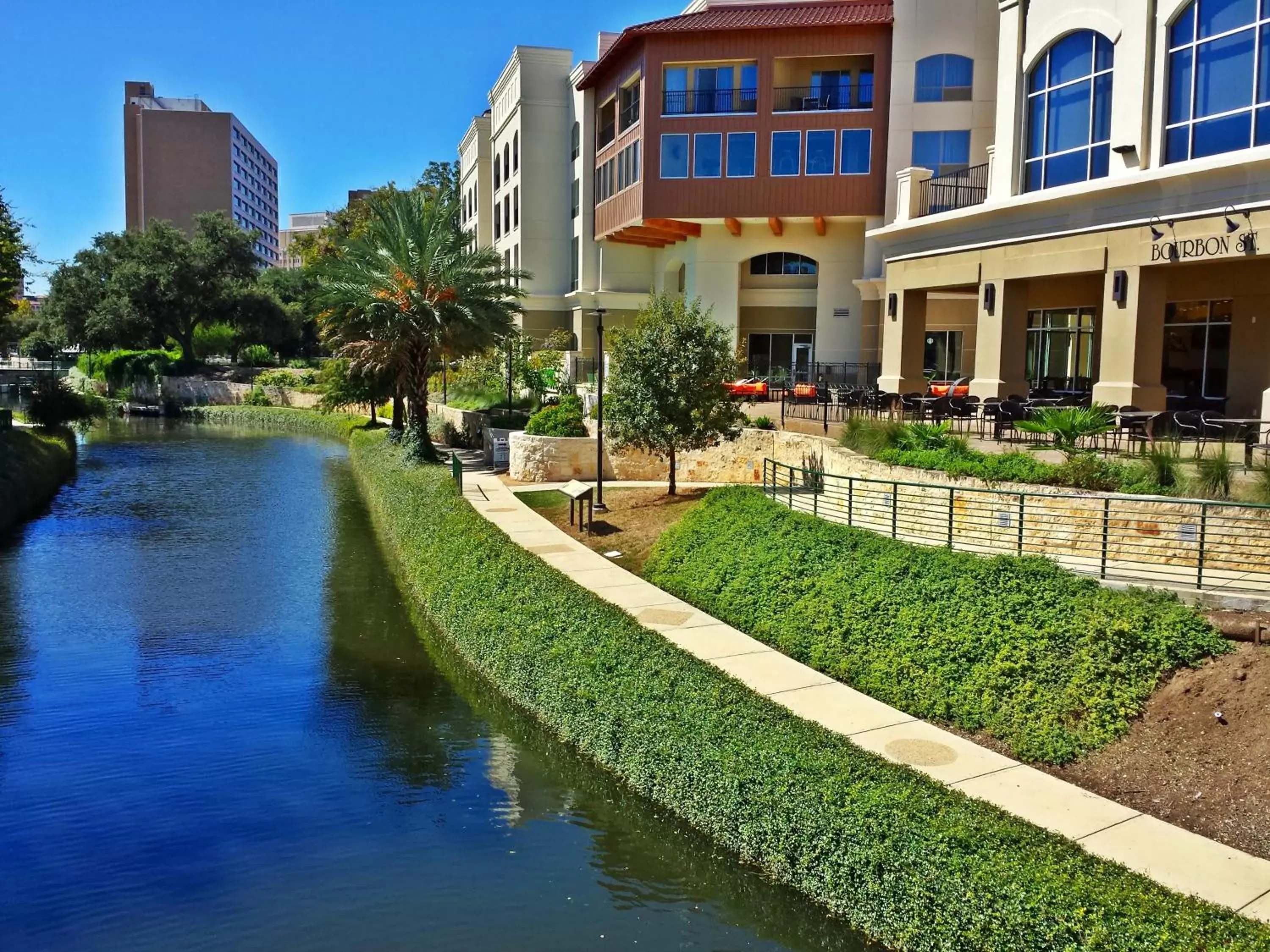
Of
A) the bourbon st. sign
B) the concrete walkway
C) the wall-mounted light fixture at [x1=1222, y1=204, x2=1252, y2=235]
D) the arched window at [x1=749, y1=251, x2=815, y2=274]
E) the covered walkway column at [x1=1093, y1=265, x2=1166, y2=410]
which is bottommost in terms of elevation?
the concrete walkway

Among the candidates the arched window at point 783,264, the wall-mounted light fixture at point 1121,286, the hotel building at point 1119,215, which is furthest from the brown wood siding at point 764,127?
the wall-mounted light fixture at point 1121,286

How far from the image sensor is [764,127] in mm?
36656

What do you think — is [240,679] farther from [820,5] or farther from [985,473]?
[820,5]

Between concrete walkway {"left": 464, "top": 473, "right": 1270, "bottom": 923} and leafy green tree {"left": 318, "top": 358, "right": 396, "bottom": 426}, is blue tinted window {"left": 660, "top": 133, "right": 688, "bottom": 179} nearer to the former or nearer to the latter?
leafy green tree {"left": 318, "top": 358, "right": 396, "bottom": 426}

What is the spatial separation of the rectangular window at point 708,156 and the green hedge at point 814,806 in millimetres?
25252

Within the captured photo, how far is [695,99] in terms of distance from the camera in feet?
123

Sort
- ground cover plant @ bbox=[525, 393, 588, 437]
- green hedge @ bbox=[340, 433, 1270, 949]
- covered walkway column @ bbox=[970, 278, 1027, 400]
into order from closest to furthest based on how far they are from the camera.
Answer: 1. green hedge @ bbox=[340, 433, 1270, 949]
2. covered walkway column @ bbox=[970, 278, 1027, 400]
3. ground cover plant @ bbox=[525, 393, 588, 437]

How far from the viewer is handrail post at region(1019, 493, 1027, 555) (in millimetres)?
13656

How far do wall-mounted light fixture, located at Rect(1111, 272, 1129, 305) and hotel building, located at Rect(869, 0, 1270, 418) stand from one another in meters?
0.03

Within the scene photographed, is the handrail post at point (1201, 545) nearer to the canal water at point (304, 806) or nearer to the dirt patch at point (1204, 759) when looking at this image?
the dirt patch at point (1204, 759)

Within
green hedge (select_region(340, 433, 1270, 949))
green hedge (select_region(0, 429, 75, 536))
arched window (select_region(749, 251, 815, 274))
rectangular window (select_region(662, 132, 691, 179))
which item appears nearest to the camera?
green hedge (select_region(340, 433, 1270, 949))

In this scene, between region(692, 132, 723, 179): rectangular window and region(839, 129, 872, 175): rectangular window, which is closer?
region(839, 129, 872, 175): rectangular window

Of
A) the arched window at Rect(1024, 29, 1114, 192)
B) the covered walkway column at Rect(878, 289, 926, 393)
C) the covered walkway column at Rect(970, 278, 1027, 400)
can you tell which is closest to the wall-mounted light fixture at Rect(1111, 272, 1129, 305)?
the arched window at Rect(1024, 29, 1114, 192)

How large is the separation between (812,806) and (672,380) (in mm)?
13986
